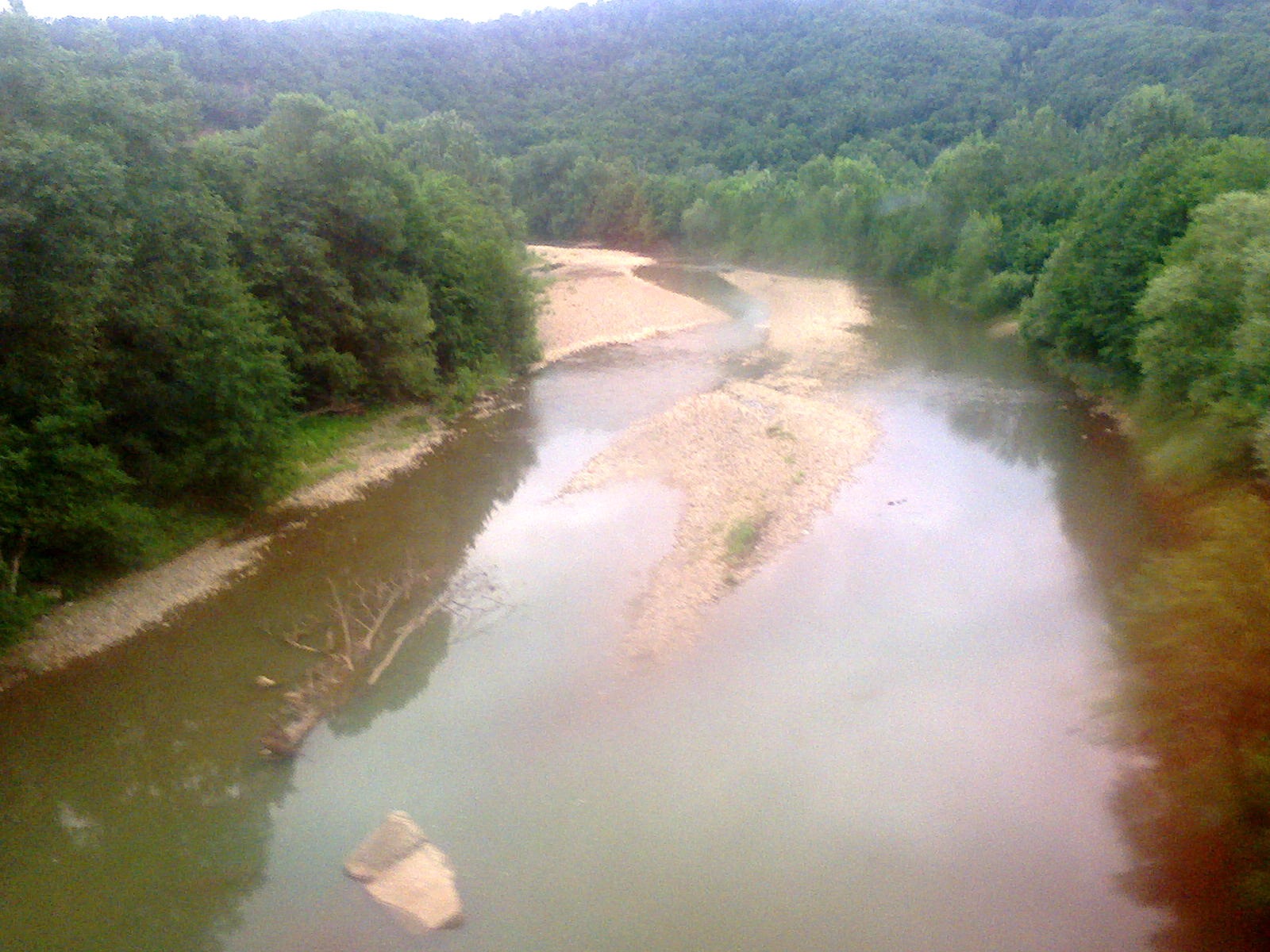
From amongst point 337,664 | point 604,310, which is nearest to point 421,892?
point 337,664

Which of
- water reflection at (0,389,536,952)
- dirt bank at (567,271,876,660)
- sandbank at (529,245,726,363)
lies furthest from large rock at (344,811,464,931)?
sandbank at (529,245,726,363)

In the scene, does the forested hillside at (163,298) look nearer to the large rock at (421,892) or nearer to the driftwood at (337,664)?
the driftwood at (337,664)

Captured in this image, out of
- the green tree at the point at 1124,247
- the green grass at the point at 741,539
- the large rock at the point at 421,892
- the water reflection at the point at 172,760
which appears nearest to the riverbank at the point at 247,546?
the water reflection at the point at 172,760

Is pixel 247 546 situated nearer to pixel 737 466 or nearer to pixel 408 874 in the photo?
pixel 408 874

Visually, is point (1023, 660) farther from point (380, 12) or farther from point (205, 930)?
point (380, 12)

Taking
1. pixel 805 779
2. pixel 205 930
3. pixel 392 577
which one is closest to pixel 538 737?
pixel 805 779
